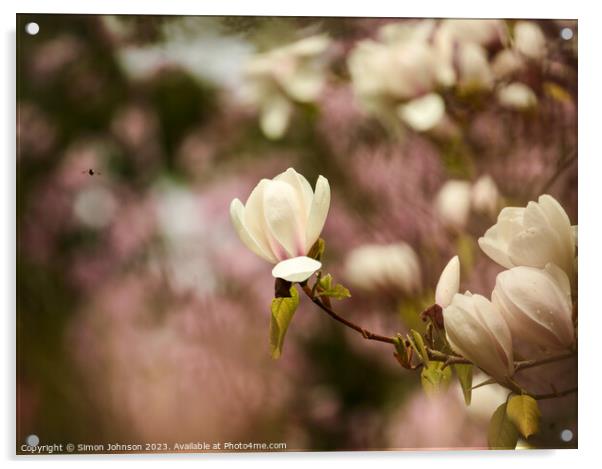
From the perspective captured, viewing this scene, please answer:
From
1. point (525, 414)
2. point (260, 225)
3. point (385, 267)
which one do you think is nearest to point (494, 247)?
point (385, 267)

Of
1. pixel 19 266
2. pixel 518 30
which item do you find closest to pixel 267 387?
pixel 19 266

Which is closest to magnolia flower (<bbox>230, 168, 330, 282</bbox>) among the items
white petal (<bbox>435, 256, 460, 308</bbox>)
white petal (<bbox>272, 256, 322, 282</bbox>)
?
white petal (<bbox>272, 256, 322, 282</bbox>)

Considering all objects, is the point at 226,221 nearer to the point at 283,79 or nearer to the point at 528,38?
the point at 283,79

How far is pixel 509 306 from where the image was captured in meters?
1.18

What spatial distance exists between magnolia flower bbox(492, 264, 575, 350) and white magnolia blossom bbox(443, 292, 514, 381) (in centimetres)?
2

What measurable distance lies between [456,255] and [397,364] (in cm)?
21

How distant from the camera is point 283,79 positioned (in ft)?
3.96

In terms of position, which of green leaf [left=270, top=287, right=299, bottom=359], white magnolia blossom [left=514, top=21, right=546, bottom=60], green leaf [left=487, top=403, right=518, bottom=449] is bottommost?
green leaf [left=487, top=403, right=518, bottom=449]

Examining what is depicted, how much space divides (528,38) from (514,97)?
10cm

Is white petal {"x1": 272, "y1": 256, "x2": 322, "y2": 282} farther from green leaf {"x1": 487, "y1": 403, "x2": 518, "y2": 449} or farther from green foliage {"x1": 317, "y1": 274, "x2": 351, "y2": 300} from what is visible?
green leaf {"x1": 487, "y1": 403, "x2": 518, "y2": 449}

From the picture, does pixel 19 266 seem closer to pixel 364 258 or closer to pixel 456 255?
pixel 364 258

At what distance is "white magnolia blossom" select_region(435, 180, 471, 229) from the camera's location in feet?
3.99

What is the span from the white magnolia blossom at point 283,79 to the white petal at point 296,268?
215 millimetres

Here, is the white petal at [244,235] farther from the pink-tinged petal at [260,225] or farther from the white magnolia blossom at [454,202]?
the white magnolia blossom at [454,202]
